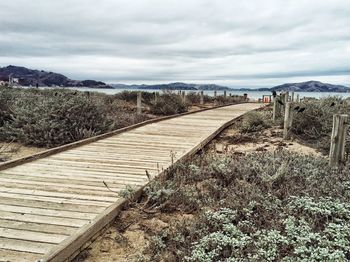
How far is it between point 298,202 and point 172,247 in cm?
169

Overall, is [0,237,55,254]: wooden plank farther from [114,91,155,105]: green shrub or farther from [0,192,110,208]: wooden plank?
[114,91,155,105]: green shrub

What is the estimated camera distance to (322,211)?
3885 millimetres

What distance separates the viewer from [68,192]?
457 centimetres

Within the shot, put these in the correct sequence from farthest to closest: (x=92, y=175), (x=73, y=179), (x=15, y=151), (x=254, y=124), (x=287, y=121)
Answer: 1. (x=254, y=124)
2. (x=287, y=121)
3. (x=15, y=151)
4. (x=92, y=175)
5. (x=73, y=179)

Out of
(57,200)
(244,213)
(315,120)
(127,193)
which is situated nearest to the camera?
(244,213)

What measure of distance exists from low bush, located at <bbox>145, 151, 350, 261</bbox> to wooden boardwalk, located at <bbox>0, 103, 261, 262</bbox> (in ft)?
2.20

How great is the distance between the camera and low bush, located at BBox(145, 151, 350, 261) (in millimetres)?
3211

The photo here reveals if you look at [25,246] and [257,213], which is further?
[257,213]

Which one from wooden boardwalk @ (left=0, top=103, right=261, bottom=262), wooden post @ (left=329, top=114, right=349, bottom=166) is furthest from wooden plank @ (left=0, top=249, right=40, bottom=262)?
wooden post @ (left=329, top=114, right=349, bottom=166)

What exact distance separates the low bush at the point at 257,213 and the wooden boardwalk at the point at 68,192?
0.67 metres

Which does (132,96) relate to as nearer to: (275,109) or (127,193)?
(275,109)

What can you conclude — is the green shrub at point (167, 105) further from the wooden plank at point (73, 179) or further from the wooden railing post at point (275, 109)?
the wooden plank at point (73, 179)

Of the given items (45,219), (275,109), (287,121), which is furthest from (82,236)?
(275,109)

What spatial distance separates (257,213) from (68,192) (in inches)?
93.5
